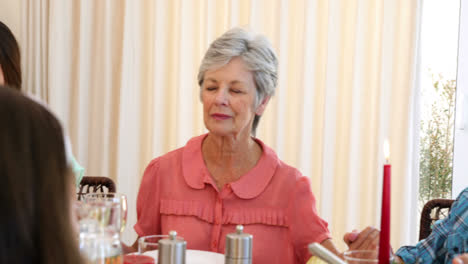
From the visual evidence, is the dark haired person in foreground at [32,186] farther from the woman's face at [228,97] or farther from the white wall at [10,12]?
the white wall at [10,12]

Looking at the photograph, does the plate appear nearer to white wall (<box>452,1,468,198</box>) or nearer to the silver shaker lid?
the silver shaker lid

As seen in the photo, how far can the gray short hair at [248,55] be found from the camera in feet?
6.65

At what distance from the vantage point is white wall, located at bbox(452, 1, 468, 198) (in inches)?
133

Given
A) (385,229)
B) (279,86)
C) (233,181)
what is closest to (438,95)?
(279,86)

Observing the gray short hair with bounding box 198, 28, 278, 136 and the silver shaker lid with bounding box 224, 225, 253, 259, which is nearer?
the silver shaker lid with bounding box 224, 225, 253, 259

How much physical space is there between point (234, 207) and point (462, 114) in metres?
1.95

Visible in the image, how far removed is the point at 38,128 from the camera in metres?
0.52

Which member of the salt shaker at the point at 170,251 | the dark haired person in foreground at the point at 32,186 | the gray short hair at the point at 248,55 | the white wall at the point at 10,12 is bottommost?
the salt shaker at the point at 170,251

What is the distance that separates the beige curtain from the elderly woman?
1355 millimetres

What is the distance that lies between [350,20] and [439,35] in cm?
52

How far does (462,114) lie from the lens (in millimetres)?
3365

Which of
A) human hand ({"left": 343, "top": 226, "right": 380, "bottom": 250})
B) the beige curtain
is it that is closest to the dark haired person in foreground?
human hand ({"left": 343, "top": 226, "right": 380, "bottom": 250})

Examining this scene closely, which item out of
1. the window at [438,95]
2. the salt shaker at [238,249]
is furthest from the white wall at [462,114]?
the salt shaker at [238,249]

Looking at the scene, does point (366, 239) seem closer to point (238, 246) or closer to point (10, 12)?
point (238, 246)
